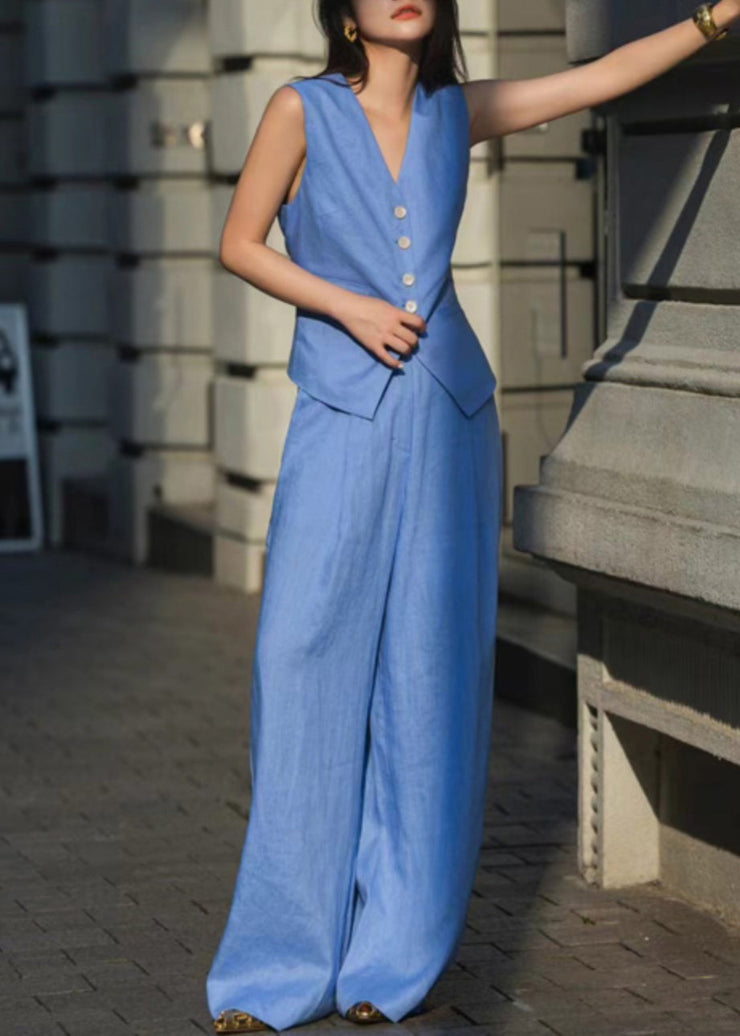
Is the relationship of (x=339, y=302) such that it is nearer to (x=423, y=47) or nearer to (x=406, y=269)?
(x=406, y=269)

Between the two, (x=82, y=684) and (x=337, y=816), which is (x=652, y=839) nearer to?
(x=337, y=816)

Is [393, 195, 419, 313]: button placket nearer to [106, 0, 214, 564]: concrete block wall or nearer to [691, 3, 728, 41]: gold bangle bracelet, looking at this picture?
[691, 3, 728, 41]: gold bangle bracelet

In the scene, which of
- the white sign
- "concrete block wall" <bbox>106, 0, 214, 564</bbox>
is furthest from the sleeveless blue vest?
the white sign

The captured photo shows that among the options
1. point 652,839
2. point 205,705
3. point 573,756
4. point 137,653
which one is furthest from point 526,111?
point 137,653

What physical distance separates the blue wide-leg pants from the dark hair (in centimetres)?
52

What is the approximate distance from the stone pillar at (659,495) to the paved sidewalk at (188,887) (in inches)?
8.5

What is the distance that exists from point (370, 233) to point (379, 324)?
0.58ft

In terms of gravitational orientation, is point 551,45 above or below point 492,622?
above

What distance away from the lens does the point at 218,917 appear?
5.70m

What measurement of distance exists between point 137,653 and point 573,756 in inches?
110

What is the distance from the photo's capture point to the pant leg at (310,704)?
4.65m

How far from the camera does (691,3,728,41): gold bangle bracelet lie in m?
4.61

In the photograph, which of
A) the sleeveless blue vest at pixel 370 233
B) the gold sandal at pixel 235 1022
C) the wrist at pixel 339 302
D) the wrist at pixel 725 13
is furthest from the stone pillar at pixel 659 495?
the gold sandal at pixel 235 1022

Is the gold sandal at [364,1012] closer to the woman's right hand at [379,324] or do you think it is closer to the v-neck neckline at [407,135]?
the woman's right hand at [379,324]
